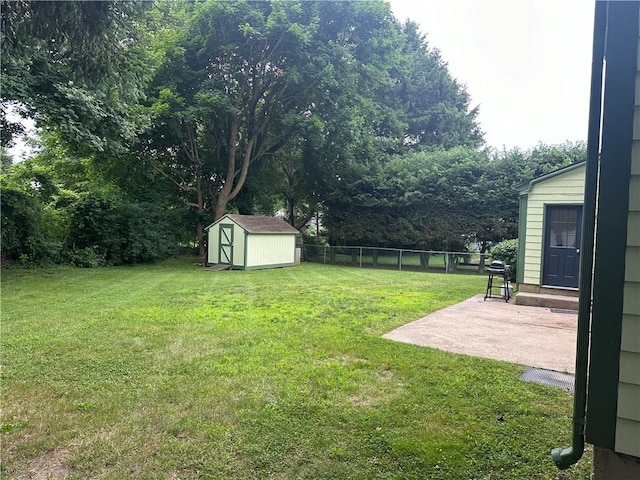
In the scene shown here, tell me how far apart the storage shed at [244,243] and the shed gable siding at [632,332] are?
12.6 metres

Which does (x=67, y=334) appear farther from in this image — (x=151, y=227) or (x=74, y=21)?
(x=151, y=227)

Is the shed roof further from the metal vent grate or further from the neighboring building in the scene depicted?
the neighboring building

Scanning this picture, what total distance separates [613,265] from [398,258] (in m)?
14.4

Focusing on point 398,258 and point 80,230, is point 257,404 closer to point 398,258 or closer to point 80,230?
point 80,230

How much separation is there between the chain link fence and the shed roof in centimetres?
263

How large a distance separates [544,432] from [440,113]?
88.2 feet

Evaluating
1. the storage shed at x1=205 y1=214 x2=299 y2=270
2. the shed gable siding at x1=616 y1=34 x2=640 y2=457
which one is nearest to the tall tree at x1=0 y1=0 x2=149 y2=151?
the shed gable siding at x1=616 y1=34 x2=640 y2=457

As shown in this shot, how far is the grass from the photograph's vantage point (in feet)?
7.59

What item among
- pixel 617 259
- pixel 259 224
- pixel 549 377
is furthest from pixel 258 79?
pixel 617 259

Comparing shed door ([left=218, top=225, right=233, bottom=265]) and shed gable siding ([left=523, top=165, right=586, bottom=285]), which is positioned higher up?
shed gable siding ([left=523, top=165, right=586, bottom=285])

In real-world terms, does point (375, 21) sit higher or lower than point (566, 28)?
higher

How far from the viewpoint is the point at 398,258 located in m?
16.0

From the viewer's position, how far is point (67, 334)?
188 inches

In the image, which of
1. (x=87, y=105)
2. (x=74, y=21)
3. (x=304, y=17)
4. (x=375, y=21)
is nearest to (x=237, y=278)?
(x=87, y=105)
